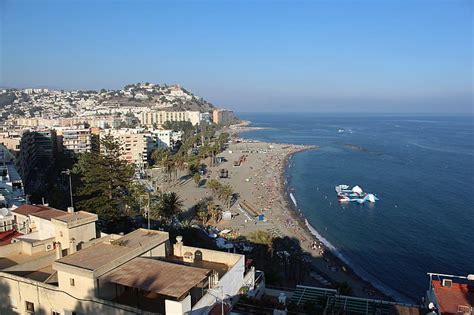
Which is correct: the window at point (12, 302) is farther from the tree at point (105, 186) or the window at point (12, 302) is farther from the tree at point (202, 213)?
the tree at point (202, 213)

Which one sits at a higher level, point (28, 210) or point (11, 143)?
point (11, 143)

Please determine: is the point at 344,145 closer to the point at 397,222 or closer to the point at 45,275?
the point at 397,222

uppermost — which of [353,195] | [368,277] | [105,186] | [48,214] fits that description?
[48,214]

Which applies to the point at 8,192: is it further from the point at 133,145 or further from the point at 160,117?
the point at 160,117

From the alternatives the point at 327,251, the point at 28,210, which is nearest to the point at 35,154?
the point at 327,251

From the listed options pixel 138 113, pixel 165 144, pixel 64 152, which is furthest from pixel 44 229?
pixel 138 113

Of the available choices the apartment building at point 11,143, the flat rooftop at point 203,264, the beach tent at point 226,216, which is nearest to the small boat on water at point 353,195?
the beach tent at point 226,216
